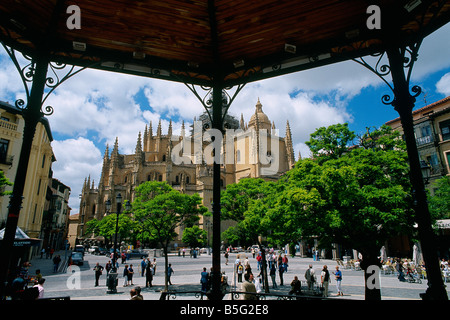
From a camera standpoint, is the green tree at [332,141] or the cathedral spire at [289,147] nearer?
the green tree at [332,141]

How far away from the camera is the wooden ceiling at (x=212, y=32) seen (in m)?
4.20

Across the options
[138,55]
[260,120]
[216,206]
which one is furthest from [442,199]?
[260,120]

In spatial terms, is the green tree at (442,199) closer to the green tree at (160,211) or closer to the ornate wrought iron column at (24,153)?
the green tree at (160,211)

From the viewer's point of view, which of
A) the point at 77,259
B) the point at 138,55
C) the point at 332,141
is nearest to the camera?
the point at 138,55

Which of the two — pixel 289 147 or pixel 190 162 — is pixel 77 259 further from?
pixel 289 147

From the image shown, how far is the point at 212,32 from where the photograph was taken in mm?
4680

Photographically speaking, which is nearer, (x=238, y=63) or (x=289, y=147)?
(x=238, y=63)

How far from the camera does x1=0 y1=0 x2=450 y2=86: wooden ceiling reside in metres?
4.20

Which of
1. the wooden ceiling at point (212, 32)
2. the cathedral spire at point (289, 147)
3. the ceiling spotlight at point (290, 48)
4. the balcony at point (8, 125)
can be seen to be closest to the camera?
the wooden ceiling at point (212, 32)

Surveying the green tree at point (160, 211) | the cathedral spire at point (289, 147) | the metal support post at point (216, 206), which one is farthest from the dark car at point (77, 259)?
the cathedral spire at point (289, 147)

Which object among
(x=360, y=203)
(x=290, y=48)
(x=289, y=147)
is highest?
(x=289, y=147)

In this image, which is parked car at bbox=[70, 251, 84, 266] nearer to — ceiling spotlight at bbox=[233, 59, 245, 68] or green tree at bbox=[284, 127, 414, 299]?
green tree at bbox=[284, 127, 414, 299]
